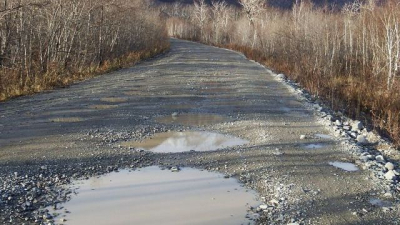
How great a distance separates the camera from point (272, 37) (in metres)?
31.2

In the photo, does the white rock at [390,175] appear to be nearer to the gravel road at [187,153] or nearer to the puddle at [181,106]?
the gravel road at [187,153]

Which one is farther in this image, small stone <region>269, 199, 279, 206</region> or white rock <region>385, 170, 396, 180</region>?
white rock <region>385, 170, 396, 180</region>

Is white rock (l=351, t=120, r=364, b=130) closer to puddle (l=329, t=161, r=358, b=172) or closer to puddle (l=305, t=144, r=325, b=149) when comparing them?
puddle (l=305, t=144, r=325, b=149)

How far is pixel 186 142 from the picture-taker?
26.2 feet

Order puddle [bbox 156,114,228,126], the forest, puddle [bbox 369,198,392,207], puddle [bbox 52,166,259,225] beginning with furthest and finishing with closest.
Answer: the forest, puddle [bbox 156,114,228,126], puddle [bbox 369,198,392,207], puddle [bbox 52,166,259,225]

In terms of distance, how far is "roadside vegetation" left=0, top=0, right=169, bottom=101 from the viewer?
12.9m

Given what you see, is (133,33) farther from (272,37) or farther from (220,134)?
(220,134)

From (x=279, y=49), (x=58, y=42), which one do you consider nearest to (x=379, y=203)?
(x=58, y=42)

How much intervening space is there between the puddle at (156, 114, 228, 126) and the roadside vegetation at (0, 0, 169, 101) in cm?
445

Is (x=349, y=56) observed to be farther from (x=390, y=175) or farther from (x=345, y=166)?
(x=390, y=175)

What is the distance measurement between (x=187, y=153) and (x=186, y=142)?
763 millimetres

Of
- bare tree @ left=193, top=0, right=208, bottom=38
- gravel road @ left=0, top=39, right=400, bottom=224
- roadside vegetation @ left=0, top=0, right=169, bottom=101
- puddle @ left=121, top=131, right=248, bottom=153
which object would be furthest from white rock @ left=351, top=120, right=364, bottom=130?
bare tree @ left=193, top=0, right=208, bottom=38

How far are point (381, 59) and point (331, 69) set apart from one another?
248 cm

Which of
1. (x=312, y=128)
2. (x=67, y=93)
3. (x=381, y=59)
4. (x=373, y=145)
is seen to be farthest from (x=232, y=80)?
(x=373, y=145)
